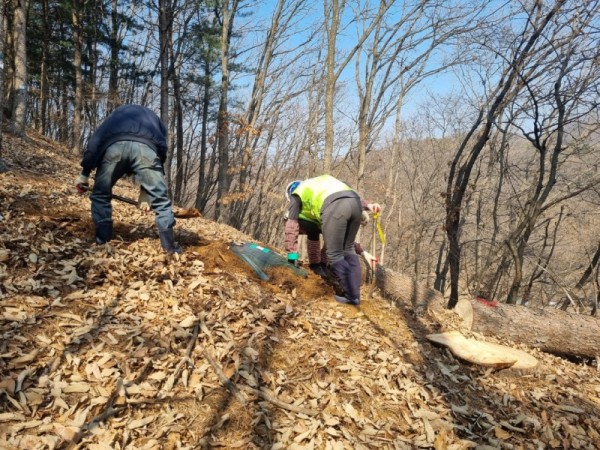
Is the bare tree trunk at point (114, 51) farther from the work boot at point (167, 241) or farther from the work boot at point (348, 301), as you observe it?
the work boot at point (348, 301)

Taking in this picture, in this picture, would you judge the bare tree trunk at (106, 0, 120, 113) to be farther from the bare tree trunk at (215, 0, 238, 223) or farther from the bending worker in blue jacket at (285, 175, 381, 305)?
the bending worker in blue jacket at (285, 175, 381, 305)

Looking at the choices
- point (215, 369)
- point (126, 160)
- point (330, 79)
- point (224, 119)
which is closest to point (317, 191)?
point (126, 160)

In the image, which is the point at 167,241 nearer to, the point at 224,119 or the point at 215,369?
the point at 215,369

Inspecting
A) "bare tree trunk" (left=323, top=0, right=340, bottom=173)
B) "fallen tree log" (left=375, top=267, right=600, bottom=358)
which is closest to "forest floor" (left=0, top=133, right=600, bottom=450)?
"fallen tree log" (left=375, top=267, right=600, bottom=358)

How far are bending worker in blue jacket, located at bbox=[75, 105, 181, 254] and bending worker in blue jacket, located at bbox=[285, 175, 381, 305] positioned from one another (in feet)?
4.69

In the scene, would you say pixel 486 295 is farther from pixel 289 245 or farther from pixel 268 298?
pixel 268 298

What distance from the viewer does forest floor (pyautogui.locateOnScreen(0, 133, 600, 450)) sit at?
1.89 m

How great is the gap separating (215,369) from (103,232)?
204cm

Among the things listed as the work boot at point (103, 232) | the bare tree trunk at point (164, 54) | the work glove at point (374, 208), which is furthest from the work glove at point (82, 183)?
the bare tree trunk at point (164, 54)

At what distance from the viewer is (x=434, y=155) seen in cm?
1955

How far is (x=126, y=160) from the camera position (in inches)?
129

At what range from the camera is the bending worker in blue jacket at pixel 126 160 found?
3252 mm

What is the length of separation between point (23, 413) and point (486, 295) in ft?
29.0

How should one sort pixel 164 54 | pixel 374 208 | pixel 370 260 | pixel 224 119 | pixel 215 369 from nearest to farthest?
1. pixel 215 369
2. pixel 374 208
3. pixel 370 260
4. pixel 164 54
5. pixel 224 119
